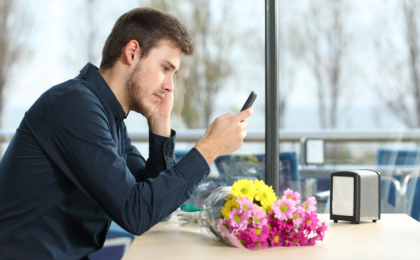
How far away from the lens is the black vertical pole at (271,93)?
1.73m

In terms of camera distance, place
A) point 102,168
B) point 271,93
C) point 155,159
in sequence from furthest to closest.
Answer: point 271,93, point 155,159, point 102,168

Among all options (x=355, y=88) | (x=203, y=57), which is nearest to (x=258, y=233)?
(x=203, y=57)

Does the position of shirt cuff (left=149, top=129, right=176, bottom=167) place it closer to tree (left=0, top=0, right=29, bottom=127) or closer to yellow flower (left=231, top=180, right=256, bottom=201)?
yellow flower (left=231, top=180, right=256, bottom=201)

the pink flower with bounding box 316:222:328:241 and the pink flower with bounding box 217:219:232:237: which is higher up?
the pink flower with bounding box 217:219:232:237

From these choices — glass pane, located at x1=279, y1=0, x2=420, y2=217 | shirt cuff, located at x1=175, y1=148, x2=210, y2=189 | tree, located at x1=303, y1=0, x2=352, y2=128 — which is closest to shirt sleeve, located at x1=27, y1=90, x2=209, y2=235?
shirt cuff, located at x1=175, y1=148, x2=210, y2=189

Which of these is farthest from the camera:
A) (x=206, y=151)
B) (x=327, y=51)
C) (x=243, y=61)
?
(x=327, y=51)

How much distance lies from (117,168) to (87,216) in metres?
0.24

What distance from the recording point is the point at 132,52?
3.82 ft

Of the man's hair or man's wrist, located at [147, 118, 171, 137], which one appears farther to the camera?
man's wrist, located at [147, 118, 171, 137]

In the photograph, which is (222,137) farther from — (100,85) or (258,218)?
(100,85)

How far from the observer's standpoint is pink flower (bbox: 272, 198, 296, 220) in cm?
96

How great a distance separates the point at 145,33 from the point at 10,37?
8.98 ft

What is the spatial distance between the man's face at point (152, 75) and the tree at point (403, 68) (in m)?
2.58

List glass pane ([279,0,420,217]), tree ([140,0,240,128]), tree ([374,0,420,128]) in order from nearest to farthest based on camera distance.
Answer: glass pane ([279,0,420,217])
tree ([374,0,420,128])
tree ([140,0,240,128])
